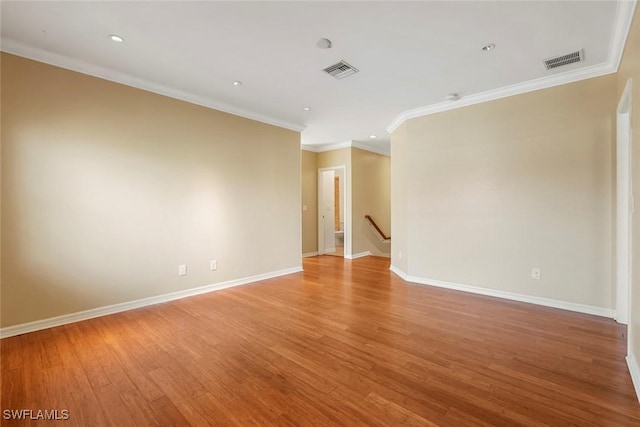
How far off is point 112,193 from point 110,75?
1.34 meters

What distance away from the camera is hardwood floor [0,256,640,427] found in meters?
1.67

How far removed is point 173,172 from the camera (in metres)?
3.74

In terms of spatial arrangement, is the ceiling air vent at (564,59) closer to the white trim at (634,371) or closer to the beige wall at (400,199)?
the beige wall at (400,199)

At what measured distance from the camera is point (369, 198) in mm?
7199

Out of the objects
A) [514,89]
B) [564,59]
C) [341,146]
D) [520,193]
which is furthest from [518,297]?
[341,146]

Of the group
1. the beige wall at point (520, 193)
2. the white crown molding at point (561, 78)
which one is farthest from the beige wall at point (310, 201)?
the beige wall at point (520, 193)

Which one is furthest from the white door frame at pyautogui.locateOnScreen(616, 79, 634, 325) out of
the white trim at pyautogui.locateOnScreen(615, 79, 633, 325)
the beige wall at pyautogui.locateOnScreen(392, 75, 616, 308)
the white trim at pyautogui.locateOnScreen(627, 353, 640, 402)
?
the white trim at pyautogui.locateOnScreen(627, 353, 640, 402)

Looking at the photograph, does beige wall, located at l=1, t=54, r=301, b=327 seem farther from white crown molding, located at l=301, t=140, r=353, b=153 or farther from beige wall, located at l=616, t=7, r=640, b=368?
beige wall, located at l=616, t=7, r=640, b=368

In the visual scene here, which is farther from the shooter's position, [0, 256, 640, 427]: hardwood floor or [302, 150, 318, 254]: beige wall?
[302, 150, 318, 254]: beige wall

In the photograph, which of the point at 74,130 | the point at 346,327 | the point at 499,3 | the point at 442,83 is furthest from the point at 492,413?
the point at 74,130

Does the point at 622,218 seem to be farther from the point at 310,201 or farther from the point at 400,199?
the point at 310,201

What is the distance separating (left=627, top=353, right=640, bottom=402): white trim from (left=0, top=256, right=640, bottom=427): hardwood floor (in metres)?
0.05

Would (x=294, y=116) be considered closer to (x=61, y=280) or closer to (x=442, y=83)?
(x=442, y=83)

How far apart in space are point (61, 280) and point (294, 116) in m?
3.75
